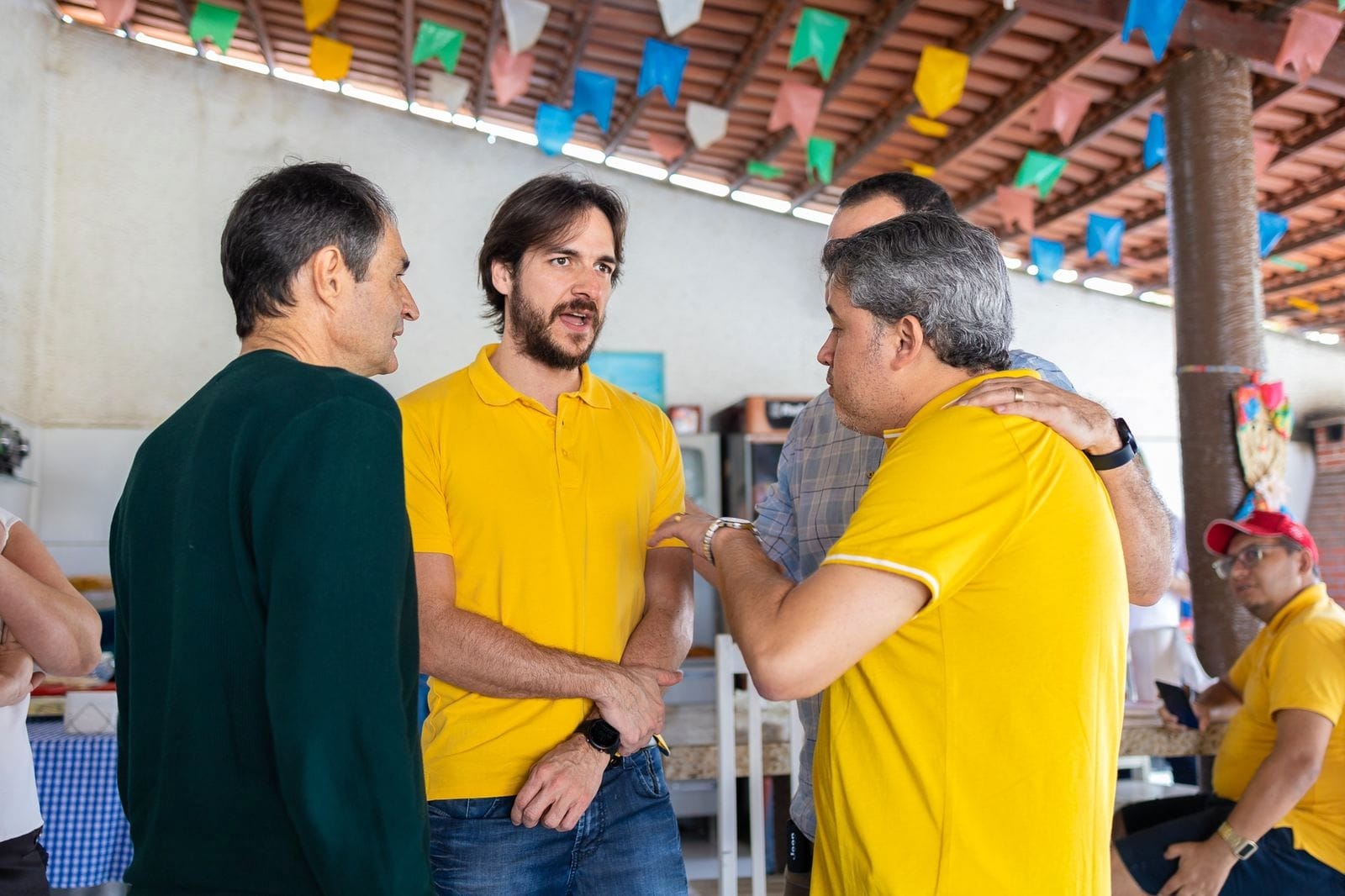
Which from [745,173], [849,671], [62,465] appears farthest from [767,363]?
[849,671]

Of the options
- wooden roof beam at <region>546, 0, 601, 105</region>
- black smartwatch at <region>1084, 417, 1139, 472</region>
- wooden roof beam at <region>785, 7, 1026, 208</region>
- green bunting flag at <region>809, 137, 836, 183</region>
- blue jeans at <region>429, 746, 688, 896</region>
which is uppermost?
wooden roof beam at <region>546, 0, 601, 105</region>

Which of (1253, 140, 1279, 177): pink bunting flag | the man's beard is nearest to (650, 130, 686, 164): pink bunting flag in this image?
(1253, 140, 1279, 177): pink bunting flag

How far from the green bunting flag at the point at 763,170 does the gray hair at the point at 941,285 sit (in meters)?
5.76

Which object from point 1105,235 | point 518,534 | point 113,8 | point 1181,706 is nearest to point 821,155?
point 1105,235

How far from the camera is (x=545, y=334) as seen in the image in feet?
6.31

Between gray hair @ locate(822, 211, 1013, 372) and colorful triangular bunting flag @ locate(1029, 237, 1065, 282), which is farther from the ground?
colorful triangular bunting flag @ locate(1029, 237, 1065, 282)

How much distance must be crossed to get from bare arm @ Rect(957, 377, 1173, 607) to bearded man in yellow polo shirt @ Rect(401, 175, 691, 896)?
2.40ft

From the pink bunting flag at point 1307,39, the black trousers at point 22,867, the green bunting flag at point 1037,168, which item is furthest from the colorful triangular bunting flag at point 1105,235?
the black trousers at point 22,867

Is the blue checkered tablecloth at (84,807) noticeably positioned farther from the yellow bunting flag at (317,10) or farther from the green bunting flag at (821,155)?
the green bunting flag at (821,155)

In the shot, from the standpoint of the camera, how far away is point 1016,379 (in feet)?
4.44

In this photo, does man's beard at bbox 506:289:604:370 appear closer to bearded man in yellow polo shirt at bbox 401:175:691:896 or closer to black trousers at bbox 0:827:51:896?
bearded man in yellow polo shirt at bbox 401:175:691:896

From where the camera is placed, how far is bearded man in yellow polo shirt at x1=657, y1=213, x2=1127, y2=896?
121 cm

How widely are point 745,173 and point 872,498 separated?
259 inches

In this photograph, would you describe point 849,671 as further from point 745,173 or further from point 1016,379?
point 745,173
